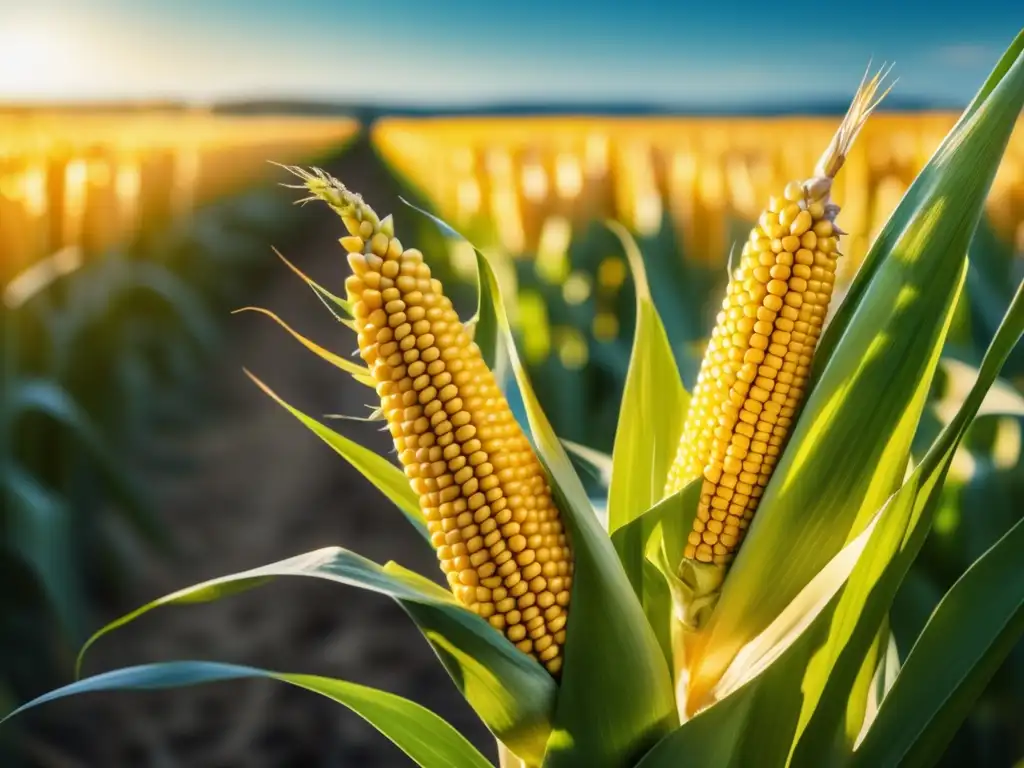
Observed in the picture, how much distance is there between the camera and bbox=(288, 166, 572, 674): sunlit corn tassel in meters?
0.75

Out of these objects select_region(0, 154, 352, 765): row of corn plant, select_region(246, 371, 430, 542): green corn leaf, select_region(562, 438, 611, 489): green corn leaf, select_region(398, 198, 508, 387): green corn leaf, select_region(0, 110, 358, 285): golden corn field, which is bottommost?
select_region(562, 438, 611, 489): green corn leaf

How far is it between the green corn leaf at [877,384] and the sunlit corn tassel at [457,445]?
0.67ft

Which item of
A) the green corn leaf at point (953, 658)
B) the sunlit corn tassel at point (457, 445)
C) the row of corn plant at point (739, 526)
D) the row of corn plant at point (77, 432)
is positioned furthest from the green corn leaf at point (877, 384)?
the row of corn plant at point (77, 432)

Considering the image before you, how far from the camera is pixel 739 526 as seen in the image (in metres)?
0.90

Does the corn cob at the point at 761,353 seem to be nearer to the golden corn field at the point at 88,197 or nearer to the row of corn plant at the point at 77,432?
the row of corn plant at the point at 77,432

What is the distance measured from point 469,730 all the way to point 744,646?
6.33 feet

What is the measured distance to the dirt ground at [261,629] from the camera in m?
2.56

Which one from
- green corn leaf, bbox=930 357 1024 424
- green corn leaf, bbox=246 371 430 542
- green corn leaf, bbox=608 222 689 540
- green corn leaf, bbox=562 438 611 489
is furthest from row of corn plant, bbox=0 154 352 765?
green corn leaf, bbox=930 357 1024 424

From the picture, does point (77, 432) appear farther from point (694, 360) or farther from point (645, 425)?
point (645, 425)

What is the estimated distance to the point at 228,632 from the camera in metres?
3.20

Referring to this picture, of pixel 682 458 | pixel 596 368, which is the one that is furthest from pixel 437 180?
pixel 682 458

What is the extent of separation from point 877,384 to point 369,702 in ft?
1.75

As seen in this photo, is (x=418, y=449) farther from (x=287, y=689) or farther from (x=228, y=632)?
(x=228, y=632)

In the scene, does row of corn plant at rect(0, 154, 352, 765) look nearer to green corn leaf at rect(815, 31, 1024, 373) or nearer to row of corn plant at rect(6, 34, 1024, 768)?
row of corn plant at rect(6, 34, 1024, 768)
